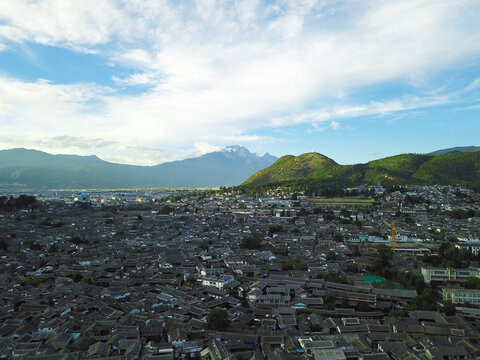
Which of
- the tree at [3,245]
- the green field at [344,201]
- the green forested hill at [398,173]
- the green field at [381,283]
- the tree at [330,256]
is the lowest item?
the green field at [381,283]

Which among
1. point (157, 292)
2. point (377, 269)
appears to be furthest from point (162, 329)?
point (377, 269)

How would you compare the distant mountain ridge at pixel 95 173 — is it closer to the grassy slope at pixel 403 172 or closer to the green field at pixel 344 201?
the grassy slope at pixel 403 172

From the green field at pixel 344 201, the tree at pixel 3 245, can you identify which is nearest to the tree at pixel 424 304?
the tree at pixel 3 245

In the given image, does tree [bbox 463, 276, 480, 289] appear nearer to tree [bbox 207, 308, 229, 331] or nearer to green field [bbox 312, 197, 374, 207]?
tree [bbox 207, 308, 229, 331]

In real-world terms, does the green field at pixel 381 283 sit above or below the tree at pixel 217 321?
below

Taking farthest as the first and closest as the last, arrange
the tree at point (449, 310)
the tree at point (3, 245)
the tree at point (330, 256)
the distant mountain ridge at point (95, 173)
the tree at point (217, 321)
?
the distant mountain ridge at point (95, 173), the tree at point (3, 245), the tree at point (330, 256), the tree at point (449, 310), the tree at point (217, 321)

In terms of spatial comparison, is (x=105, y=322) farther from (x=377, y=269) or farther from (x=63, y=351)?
(x=377, y=269)

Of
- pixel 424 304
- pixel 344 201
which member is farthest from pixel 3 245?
pixel 344 201

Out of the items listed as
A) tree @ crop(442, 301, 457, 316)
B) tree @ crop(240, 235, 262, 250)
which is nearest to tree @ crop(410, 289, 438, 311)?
tree @ crop(442, 301, 457, 316)
